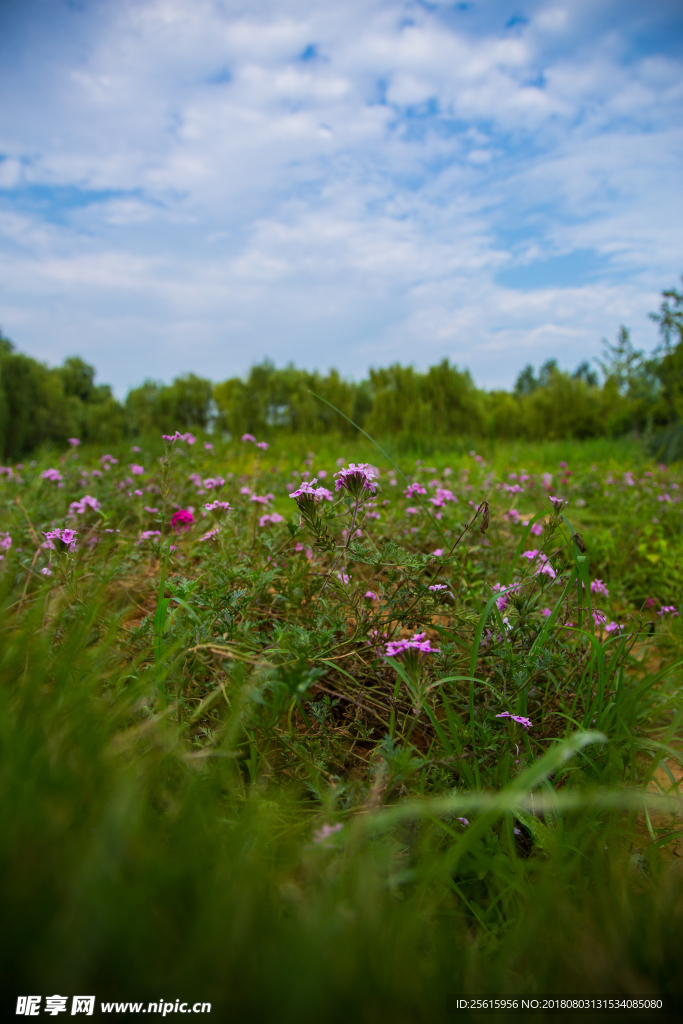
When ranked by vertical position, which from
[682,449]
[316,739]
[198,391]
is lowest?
[316,739]

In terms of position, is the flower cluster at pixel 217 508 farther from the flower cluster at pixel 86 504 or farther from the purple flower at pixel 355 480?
the flower cluster at pixel 86 504

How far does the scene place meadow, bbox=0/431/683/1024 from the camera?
510mm

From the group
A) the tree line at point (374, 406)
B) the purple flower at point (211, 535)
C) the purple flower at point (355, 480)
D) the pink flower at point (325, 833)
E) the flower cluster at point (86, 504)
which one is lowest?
the pink flower at point (325, 833)

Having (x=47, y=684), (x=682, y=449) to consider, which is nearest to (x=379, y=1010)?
(x=47, y=684)

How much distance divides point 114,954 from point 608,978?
21.2 inches

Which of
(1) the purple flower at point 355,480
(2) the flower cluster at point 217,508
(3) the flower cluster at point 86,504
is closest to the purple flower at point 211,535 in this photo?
(2) the flower cluster at point 217,508

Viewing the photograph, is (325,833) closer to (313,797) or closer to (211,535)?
(313,797)

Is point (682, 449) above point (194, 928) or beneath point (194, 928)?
above

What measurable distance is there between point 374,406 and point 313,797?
11973mm

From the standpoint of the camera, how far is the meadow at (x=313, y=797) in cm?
51

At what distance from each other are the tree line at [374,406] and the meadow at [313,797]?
306 inches

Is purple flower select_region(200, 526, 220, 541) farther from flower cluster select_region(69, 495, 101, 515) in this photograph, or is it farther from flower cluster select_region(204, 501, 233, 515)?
flower cluster select_region(69, 495, 101, 515)

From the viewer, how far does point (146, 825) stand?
0.67 m

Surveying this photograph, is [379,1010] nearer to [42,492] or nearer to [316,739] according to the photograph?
[316,739]
